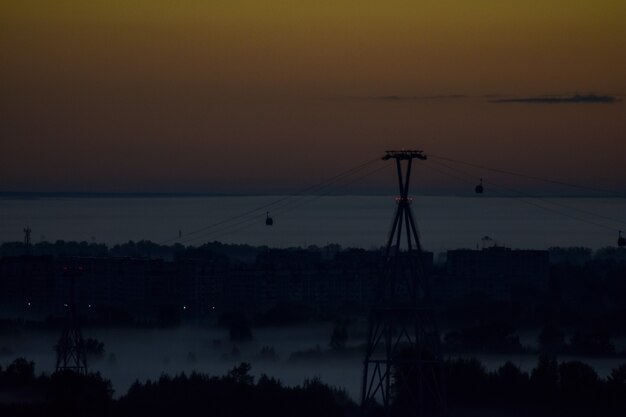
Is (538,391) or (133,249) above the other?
(133,249)

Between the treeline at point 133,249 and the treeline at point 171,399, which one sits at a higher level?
the treeline at point 133,249

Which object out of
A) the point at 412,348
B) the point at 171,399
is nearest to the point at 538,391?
the point at 412,348

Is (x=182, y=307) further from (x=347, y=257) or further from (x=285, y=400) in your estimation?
(x=285, y=400)

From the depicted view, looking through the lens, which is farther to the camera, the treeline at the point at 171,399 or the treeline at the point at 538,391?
the treeline at the point at 538,391

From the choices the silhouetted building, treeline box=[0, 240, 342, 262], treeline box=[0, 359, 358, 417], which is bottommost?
treeline box=[0, 359, 358, 417]

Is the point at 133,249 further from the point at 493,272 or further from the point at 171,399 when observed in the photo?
the point at 171,399

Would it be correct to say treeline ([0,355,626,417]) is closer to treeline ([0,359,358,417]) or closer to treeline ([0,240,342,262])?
treeline ([0,359,358,417])

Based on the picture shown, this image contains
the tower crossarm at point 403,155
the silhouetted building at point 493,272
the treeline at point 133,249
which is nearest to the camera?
the tower crossarm at point 403,155

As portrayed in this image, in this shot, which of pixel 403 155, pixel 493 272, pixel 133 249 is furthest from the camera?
pixel 133 249

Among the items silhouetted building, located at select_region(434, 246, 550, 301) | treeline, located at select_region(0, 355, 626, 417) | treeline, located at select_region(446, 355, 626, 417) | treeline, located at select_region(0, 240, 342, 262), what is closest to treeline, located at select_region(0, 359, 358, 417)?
treeline, located at select_region(0, 355, 626, 417)

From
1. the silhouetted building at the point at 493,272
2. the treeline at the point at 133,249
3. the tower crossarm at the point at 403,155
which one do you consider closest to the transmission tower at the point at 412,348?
the tower crossarm at the point at 403,155

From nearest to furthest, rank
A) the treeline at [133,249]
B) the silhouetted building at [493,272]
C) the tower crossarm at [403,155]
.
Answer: the tower crossarm at [403,155] < the silhouetted building at [493,272] < the treeline at [133,249]

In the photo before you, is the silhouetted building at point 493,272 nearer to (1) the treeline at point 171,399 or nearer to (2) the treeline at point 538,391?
(2) the treeline at point 538,391
